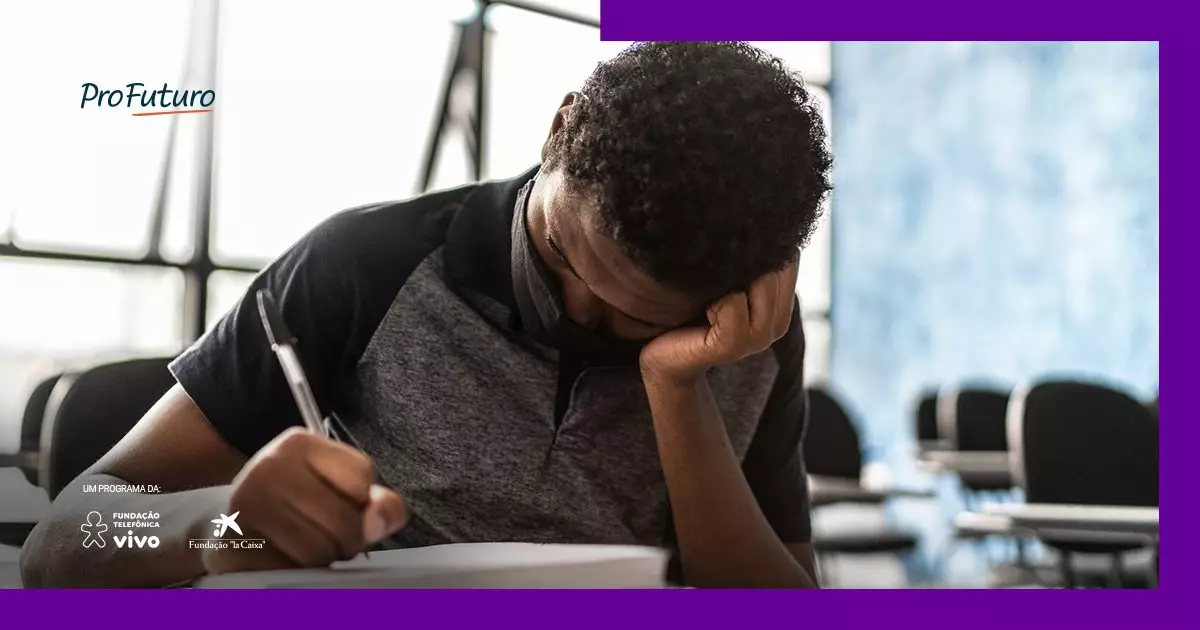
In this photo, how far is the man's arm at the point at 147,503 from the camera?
71 cm

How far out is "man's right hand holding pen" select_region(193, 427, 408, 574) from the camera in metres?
0.63

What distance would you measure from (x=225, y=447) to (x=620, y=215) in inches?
11.4

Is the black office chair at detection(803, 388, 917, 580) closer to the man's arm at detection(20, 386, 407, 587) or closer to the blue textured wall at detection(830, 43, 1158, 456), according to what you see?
the blue textured wall at detection(830, 43, 1158, 456)

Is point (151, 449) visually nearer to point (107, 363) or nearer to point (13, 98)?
point (107, 363)

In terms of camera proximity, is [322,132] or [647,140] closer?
[647,140]

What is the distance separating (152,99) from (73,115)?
0.05 metres

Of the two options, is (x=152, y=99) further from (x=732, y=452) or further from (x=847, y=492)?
(x=847, y=492)

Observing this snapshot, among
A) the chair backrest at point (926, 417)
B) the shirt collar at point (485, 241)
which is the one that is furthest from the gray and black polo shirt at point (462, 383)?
the chair backrest at point (926, 417)

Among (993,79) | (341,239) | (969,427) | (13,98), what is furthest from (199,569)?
(993,79)

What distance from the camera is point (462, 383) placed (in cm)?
80

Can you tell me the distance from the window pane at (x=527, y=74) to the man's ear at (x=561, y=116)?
0.04 ft

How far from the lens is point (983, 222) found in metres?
0.84

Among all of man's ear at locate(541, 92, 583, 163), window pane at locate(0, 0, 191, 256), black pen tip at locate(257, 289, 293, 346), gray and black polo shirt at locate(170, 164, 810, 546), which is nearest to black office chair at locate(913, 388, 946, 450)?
gray and black polo shirt at locate(170, 164, 810, 546)

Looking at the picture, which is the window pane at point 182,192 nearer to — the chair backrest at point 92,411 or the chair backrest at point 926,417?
the chair backrest at point 92,411
